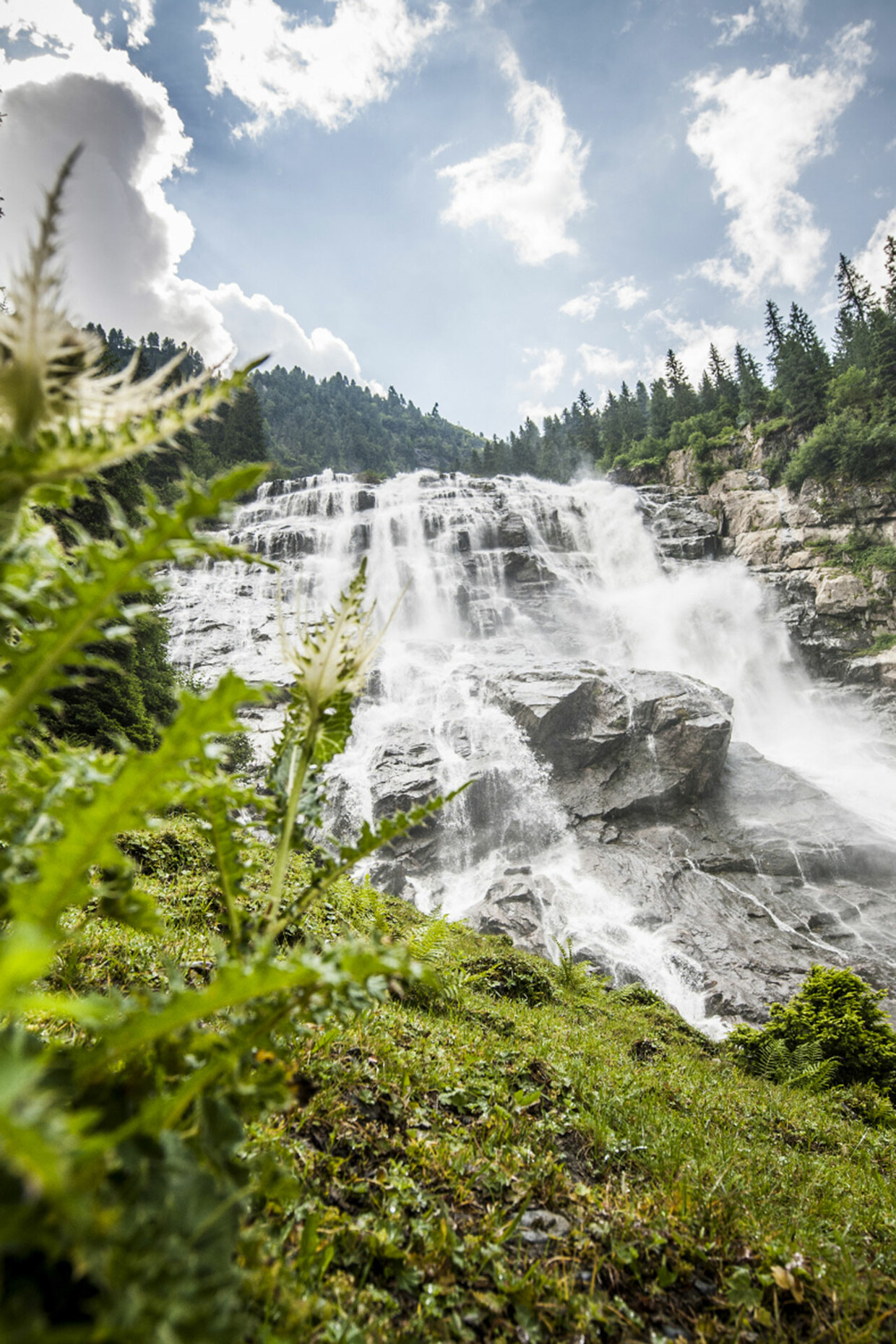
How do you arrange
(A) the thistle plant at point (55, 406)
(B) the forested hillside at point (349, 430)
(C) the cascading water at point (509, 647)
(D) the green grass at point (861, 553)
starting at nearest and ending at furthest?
(A) the thistle plant at point (55, 406) → (C) the cascading water at point (509, 647) → (D) the green grass at point (861, 553) → (B) the forested hillside at point (349, 430)

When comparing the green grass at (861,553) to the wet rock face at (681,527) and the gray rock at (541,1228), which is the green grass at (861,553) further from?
the gray rock at (541,1228)

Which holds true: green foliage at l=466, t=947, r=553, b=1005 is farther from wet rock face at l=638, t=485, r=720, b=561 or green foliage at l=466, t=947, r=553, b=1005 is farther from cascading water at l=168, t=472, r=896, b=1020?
wet rock face at l=638, t=485, r=720, b=561

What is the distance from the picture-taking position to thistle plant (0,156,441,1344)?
574mm

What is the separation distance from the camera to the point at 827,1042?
23.5 feet

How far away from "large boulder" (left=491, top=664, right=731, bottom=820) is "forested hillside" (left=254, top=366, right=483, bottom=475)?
45.9 m

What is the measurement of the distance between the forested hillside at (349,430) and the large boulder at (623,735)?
45.9 metres

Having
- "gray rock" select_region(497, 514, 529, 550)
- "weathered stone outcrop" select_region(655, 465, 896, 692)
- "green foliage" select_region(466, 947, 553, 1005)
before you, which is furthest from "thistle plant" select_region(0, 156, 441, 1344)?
"weathered stone outcrop" select_region(655, 465, 896, 692)

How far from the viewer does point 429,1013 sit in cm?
436

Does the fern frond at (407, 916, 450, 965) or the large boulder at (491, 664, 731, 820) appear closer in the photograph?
the fern frond at (407, 916, 450, 965)

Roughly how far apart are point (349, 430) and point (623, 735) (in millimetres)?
77524

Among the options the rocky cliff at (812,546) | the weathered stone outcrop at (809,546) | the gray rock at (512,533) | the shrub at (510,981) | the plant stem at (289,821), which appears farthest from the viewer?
the gray rock at (512,533)

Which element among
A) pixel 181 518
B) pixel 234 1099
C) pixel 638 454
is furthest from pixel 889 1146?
pixel 638 454

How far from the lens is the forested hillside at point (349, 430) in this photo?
3076 inches

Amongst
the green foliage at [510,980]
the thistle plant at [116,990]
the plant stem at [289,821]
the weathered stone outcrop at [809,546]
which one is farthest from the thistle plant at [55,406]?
the weathered stone outcrop at [809,546]
